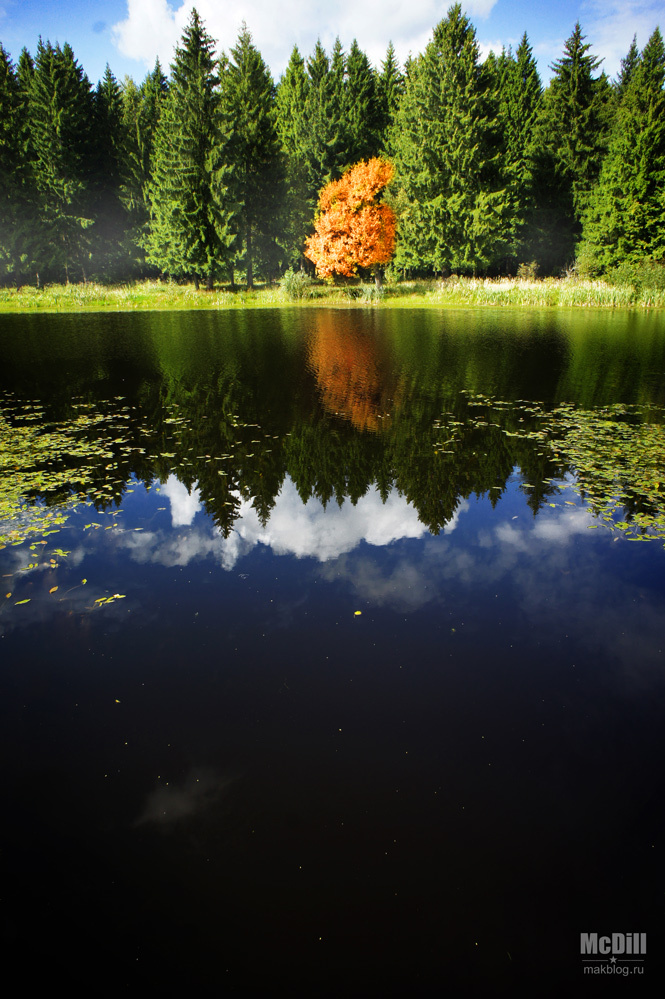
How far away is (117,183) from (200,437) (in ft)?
181

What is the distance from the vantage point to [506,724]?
139 inches

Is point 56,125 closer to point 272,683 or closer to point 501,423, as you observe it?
point 501,423

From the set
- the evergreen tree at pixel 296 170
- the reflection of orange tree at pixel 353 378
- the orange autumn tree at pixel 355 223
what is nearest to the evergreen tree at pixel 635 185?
the orange autumn tree at pixel 355 223

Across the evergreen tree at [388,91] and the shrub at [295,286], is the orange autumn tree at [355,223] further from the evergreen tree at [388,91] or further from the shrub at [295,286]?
the evergreen tree at [388,91]

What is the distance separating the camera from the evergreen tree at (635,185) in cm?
3431

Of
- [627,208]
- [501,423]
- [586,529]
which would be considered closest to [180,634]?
[586,529]

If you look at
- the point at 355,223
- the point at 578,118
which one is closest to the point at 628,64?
the point at 578,118

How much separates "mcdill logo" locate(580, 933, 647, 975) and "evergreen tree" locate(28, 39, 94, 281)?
187 feet

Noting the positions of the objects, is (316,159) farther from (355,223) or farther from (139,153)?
(139,153)

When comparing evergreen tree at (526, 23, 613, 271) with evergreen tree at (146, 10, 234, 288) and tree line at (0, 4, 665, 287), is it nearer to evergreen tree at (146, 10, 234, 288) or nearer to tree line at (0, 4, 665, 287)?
tree line at (0, 4, 665, 287)

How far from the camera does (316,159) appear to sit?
47.2 meters

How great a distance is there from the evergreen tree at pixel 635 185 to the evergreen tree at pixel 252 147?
26.5m

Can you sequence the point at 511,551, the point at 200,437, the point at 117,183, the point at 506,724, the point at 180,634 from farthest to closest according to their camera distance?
the point at 117,183 < the point at 200,437 < the point at 511,551 < the point at 180,634 < the point at 506,724

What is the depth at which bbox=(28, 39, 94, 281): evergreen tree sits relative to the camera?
44844 millimetres
